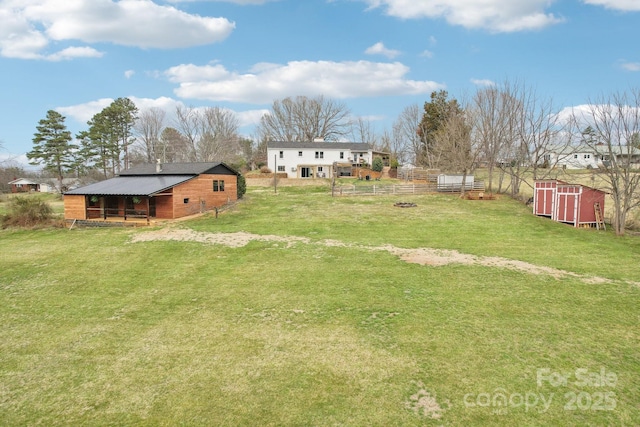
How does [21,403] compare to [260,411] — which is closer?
[260,411]

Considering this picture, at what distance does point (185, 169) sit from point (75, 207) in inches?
305

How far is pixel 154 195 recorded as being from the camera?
23141mm

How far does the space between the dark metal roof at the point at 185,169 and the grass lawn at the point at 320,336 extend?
38.5 ft

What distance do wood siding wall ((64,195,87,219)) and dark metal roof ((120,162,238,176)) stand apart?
5.22m

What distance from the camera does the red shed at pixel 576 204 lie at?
20237 millimetres

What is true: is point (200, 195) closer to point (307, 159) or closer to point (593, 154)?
point (307, 159)

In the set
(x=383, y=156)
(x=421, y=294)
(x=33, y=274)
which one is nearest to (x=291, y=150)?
(x=383, y=156)

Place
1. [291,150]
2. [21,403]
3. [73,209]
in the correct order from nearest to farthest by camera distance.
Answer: [21,403] < [73,209] < [291,150]

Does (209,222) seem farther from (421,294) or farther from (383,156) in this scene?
(383,156)

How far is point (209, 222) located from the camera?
76.2ft

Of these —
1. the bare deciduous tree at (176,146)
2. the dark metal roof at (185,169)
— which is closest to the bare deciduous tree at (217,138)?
the bare deciduous tree at (176,146)

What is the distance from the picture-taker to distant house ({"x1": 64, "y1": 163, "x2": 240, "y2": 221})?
24.4 m

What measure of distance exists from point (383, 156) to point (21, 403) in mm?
56039

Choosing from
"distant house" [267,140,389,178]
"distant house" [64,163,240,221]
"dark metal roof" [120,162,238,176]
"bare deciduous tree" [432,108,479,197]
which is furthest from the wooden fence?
"distant house" [267,140,389,178]
